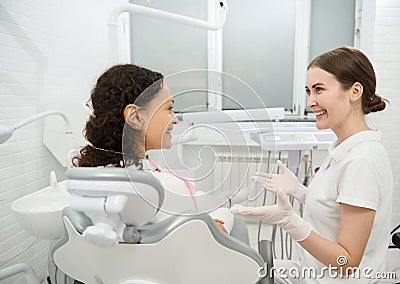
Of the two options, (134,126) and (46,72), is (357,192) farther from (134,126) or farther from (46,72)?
(46,72)

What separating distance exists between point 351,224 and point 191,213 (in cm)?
49

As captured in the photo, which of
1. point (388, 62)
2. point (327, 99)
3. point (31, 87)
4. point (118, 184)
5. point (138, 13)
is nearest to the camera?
point (118, 184)

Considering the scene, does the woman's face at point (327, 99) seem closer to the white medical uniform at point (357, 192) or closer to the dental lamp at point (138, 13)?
the white medical uniform at point (357, 192)

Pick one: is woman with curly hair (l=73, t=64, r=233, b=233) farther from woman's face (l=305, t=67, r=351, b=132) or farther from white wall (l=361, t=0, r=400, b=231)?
white wall (l=361, t=0, r=400, b=231)

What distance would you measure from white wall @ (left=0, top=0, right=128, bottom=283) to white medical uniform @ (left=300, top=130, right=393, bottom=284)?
5.07ft

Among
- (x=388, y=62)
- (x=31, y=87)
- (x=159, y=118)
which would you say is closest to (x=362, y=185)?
(x=159, y=118)

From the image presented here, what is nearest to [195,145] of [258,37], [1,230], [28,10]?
[1,230]

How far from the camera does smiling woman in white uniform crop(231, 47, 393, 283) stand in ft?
3.12

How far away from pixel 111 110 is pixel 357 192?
A: 2.47ft

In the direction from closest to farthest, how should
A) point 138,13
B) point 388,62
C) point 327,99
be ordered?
point 327,99 < point 138,13 < point 388,62

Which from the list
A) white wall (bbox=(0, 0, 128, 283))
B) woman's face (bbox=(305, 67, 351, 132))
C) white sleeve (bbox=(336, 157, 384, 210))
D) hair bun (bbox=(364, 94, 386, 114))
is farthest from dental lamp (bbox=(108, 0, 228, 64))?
white sleeve (bbox=(336, 157, 384, 210))

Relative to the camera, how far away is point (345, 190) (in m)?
0.96

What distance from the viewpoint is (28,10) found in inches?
75.8

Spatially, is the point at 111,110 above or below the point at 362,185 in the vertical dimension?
above
